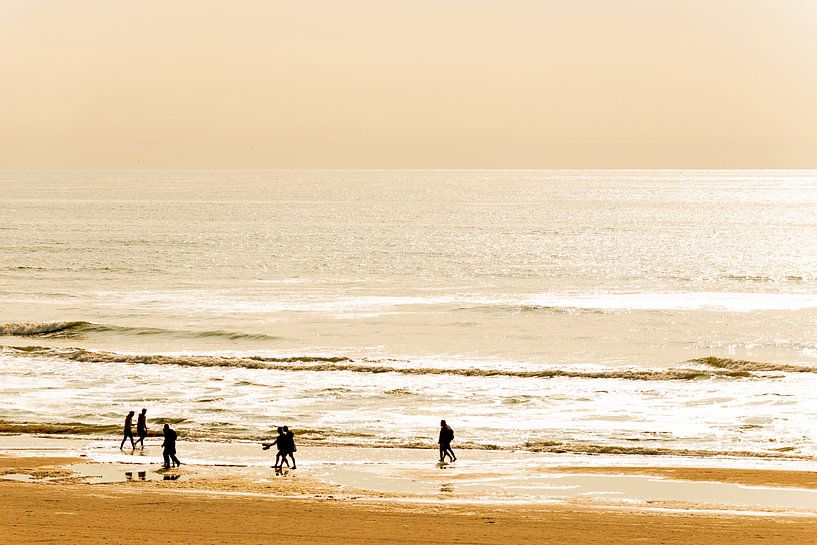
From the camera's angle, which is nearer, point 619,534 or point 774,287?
point 619,534

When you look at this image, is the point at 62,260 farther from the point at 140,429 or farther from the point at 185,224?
the point at 140,429

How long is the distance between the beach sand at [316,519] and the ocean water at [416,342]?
23.2 ft

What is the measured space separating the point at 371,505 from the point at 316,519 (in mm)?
1544

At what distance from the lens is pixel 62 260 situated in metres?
87.2

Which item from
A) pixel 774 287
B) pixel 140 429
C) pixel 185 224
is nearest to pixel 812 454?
pixel 140 429

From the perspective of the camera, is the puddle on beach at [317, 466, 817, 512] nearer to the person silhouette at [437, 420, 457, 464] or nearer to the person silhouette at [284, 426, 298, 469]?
the person silhouette at [284, 426, 298, 469]

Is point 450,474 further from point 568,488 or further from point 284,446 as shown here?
point 284,446

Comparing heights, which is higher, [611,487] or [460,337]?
[460,337]

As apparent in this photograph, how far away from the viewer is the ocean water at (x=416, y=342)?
30734mm

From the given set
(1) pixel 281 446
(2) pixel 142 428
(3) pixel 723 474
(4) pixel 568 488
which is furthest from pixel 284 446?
(3) pixel 723 474

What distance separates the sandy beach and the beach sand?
4cm

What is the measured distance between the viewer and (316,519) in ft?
62.0

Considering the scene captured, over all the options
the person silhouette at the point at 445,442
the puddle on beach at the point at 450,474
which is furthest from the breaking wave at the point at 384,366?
the person silhouette at the point at 445,442

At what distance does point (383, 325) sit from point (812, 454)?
97.7 ft
